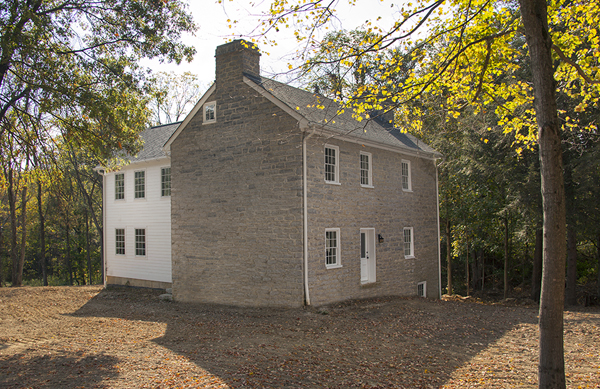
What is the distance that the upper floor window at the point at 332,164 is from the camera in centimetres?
1454

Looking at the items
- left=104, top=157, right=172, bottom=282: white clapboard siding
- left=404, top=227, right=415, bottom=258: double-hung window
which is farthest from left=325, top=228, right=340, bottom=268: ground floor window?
left=104, top=157, right=172, bottom=282: white clapboard siding

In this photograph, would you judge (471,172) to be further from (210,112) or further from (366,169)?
(210,112)

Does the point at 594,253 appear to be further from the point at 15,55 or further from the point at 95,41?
the point at 15,55

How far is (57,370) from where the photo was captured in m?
7.23

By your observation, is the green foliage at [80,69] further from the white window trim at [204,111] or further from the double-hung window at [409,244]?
the double-hung window at [409,244]

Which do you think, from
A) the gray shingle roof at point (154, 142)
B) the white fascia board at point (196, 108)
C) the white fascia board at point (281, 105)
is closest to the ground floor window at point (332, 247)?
the white fascia board at point (281, 105)

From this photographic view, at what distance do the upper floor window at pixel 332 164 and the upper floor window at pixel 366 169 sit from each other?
161 centimetres

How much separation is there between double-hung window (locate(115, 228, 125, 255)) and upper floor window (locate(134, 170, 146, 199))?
6.67ft

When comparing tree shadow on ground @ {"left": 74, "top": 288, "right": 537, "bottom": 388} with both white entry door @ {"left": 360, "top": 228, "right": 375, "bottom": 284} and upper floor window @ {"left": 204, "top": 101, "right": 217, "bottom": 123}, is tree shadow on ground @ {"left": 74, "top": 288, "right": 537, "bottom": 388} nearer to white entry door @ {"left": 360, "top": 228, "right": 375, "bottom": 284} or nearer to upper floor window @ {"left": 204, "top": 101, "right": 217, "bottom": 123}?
white entry door @ {"left": 360, "top": 228, "right": 375, "bottom": 284}

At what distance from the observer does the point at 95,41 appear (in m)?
12.8

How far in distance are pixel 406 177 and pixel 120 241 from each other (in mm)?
14010

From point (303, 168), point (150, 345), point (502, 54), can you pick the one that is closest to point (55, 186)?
point (150, 345)

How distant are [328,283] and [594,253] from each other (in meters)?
18.0

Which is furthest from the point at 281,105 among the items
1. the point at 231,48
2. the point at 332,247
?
the point at 332,247
